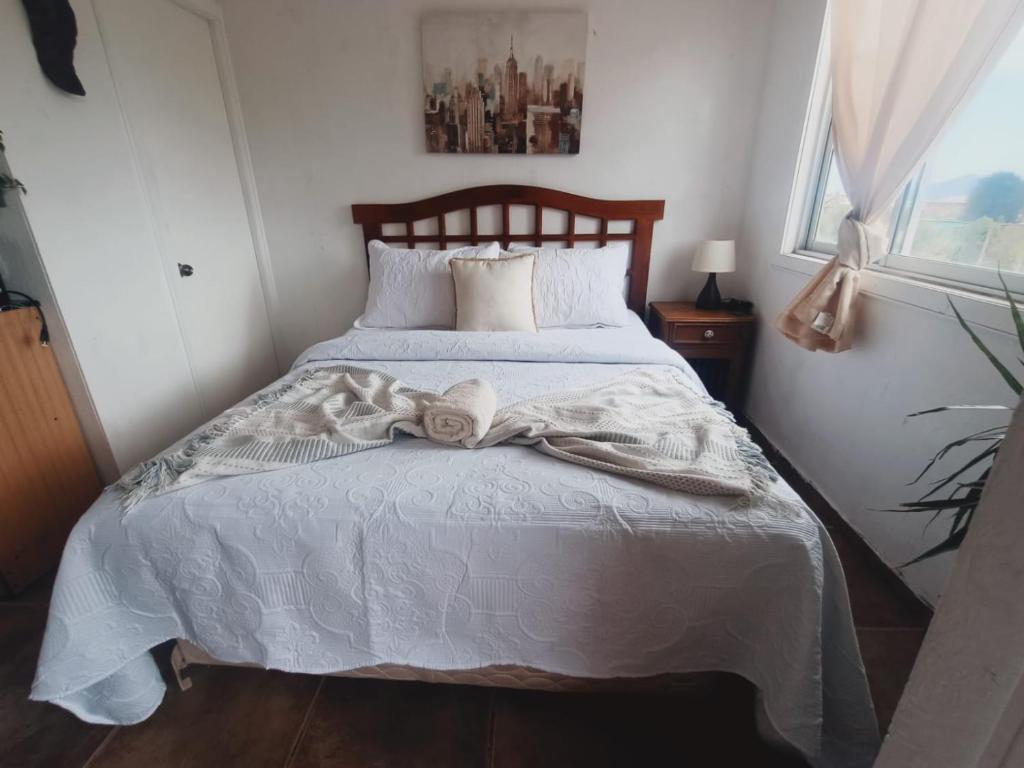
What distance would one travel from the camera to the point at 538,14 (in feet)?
7.39

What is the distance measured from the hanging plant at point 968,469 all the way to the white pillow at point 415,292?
1.83m

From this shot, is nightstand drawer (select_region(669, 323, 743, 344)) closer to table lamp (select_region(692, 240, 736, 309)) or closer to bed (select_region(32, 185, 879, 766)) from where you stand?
table lamp (select_region(692, 240, 736, 309))

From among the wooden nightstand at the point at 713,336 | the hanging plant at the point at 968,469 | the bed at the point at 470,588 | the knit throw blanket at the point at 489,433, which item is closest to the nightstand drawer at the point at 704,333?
the wooden nightstand at the point at 713,336

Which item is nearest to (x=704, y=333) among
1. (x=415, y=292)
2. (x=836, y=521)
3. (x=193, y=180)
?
(x=836, y=521)

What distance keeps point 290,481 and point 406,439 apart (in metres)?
0.31

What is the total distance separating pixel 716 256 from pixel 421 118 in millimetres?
1754

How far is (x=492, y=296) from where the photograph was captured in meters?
2.13

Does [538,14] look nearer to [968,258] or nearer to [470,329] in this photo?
[470,329]

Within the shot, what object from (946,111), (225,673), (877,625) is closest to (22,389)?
(225,673)

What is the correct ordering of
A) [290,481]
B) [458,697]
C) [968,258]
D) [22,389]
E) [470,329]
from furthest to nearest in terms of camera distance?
[470,329], [22,389], [968,258], [458,697], [290,481]

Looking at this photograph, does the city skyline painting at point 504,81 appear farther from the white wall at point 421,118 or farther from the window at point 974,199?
the window at point 974,199

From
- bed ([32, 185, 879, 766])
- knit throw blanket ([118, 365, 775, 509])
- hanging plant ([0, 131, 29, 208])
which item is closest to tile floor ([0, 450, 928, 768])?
bed ([32, 185, 879, 766])

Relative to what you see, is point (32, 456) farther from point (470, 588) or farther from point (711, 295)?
point (711, 295)

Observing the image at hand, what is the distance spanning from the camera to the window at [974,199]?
1.22 m
